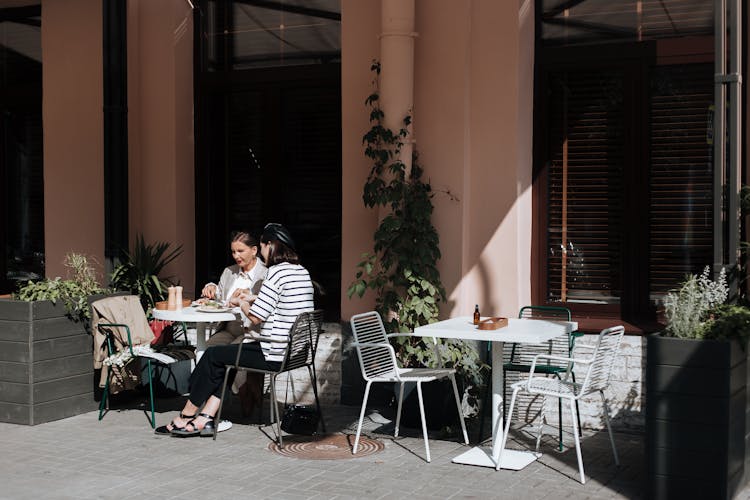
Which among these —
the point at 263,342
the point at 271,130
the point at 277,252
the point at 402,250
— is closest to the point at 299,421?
the point at 263,342

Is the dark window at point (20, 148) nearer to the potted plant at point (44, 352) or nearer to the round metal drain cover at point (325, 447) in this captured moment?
the potted plant at point (44, 352)

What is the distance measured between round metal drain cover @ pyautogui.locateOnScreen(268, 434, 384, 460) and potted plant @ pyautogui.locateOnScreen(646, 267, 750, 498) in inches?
80.5

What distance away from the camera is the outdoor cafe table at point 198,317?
713cm

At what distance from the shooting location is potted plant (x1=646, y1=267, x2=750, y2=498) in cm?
515

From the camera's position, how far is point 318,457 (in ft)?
20.9

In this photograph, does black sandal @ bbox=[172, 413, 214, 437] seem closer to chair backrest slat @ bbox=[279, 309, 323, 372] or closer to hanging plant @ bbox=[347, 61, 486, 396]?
chair backrest slat @ bbox=[279, 309, 323, 372]

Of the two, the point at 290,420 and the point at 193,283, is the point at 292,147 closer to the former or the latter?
the point at 193,283

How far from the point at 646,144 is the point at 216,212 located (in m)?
4.14

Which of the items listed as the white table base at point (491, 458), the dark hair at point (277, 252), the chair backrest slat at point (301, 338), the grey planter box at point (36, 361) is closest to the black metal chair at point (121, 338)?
the grey planter box at point (36, 361)

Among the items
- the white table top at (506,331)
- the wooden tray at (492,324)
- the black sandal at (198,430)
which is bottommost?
the black sandal at (198,430)

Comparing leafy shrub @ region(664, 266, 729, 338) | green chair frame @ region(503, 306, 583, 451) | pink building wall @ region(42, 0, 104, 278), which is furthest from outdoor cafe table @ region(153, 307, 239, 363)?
leafy shrub @ region(664, 266, 729, 338)

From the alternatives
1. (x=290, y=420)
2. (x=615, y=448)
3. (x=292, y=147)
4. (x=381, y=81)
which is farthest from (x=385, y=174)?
(x=615, y=448)

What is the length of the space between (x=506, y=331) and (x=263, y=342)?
1812 millimetres

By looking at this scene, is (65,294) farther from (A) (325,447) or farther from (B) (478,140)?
(B) (478,140)
